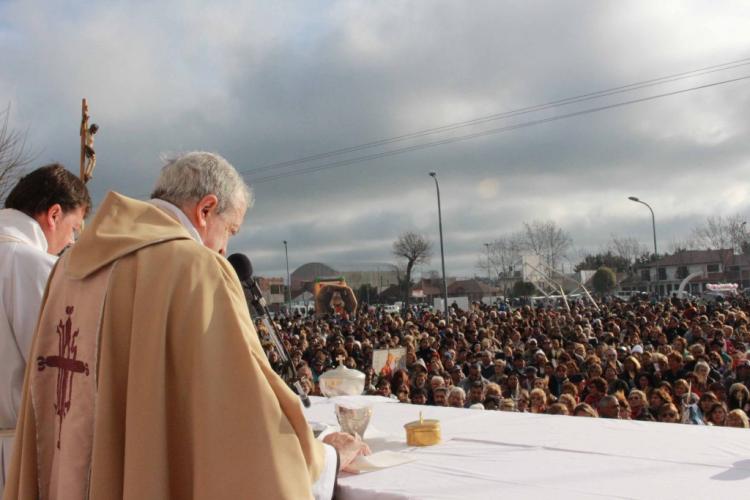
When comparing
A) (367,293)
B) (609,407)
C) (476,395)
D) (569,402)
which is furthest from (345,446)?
(367,293)

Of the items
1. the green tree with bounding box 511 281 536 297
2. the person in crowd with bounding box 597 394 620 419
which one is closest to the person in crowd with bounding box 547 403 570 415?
the person in crowd with bounding box 597 394 620 419

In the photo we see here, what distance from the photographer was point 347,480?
236 cm

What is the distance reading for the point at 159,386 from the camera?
1.61 metres

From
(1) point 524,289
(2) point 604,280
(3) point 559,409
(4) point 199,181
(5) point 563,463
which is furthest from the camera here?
(1) point 524,289

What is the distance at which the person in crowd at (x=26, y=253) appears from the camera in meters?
2.52

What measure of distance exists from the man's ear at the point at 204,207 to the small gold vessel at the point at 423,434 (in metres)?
1.33

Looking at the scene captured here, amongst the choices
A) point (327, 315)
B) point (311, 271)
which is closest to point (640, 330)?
point (327, 315)

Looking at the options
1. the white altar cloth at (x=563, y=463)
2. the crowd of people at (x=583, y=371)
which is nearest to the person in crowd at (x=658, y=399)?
the crowd of people at (x=583, y=371)

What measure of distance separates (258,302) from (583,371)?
24.2 ft

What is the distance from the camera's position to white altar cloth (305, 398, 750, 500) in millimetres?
2125

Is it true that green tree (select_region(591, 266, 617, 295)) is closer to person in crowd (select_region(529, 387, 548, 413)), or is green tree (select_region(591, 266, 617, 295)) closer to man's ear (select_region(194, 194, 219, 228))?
person in crowd (select_region(529, 387, 548, 413))

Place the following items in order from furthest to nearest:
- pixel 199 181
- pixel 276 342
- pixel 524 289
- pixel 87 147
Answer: pixel 524 289 → pixel 87 147 → pixel 276 342 → pixel 199 181

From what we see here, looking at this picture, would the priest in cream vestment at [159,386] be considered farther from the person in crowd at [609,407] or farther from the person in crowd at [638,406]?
the person in crowd at [638,406]

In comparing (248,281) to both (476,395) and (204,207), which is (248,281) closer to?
(204,207)
